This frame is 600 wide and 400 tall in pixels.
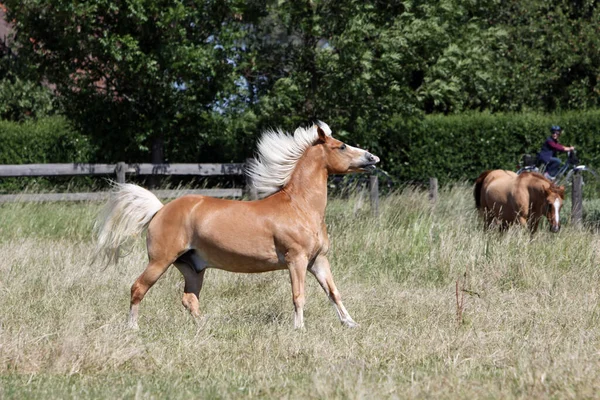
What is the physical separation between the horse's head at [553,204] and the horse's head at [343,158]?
5.21 metres

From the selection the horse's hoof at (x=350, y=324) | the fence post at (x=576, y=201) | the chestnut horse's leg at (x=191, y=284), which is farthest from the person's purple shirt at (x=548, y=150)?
the chestnut horse's leg at (x=191, y=284)

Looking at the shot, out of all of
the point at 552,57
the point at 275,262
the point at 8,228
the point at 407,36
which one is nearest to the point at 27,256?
the point at 8,228

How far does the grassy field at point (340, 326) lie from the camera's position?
5832 millimetres

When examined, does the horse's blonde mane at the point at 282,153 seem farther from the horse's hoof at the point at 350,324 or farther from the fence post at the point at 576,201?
the fence post at the point at 576,201

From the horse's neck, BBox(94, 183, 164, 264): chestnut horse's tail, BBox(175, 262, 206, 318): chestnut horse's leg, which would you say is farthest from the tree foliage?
BBox(175, 262, 206, 318): chestnut horse's leg

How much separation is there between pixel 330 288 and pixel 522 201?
21.6 ft

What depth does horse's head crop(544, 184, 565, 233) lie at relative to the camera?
43.0 feet

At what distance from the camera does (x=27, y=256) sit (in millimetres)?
11008

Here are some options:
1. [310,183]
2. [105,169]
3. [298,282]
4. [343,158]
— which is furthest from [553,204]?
[105,169]

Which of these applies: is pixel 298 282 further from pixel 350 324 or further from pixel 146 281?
pixel 146 281

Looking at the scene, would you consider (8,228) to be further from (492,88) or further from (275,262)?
(492,88)

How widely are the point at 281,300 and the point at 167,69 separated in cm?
1096

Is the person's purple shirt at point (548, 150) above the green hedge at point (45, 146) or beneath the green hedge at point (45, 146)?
above

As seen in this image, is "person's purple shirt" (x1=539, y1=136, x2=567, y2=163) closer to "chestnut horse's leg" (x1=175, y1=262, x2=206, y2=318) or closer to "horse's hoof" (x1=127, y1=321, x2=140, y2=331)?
"chestnut horse's leg" (x1=175, y1=262, x2=206, y2=318)
